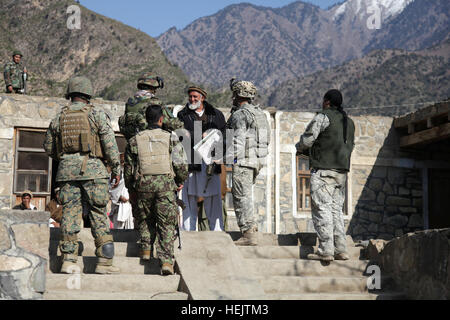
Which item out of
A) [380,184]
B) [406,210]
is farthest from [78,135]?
[406,210]

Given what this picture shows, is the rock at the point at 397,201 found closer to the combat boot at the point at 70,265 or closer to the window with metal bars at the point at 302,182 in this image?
the window with metal bars at the point at 302,182

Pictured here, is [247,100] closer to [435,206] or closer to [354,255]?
[354,255]

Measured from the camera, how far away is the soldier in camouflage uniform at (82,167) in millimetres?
5664

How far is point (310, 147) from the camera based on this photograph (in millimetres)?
6660

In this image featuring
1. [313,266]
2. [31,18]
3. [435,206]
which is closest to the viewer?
[313,266]

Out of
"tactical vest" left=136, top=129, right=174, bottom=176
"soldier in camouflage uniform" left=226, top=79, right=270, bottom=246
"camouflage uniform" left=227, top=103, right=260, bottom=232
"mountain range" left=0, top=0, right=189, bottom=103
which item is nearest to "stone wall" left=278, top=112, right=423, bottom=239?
"soldier in camouflage uniform" left=226, top=79, right=270, bottom=246

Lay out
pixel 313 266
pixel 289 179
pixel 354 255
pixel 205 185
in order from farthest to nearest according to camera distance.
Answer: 1. pixel 289 179
2. pixel 205 185
3. pixel 354 255
4. pixel 313 266

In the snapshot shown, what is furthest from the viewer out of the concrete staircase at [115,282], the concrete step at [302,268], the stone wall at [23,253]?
the concrete step at [302,268]

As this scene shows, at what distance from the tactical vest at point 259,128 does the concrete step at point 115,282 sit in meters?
1.91

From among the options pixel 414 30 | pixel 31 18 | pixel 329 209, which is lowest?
pixel 329 209

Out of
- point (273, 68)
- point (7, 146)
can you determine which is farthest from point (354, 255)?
point (273, 68)

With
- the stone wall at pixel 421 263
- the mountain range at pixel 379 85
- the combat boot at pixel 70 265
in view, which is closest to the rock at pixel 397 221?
the stone wall at pixel 421 263

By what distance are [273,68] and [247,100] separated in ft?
570

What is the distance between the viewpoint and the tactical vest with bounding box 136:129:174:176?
6.08 meters
